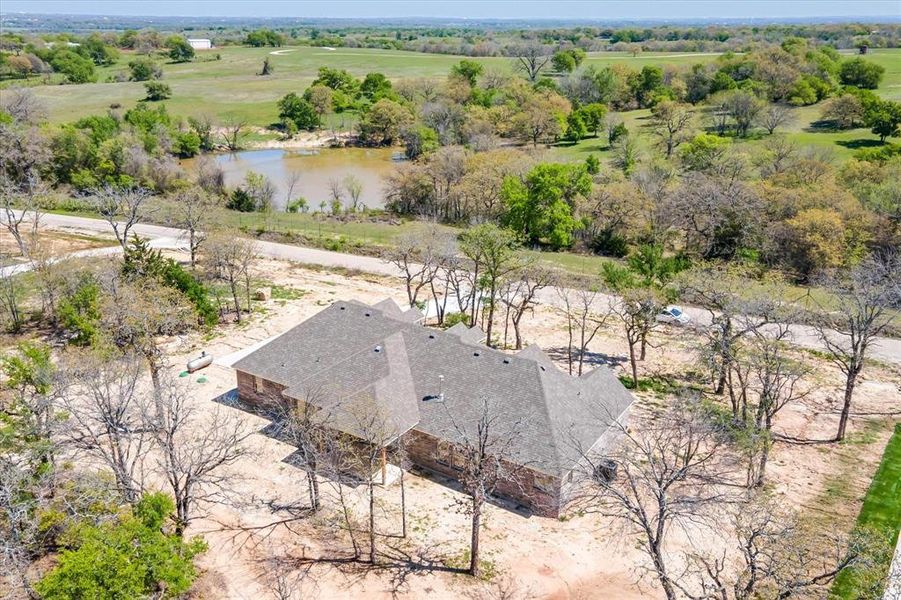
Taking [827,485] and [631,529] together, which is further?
[827,485]

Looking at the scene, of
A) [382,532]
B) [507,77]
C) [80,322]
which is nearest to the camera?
[382,532]

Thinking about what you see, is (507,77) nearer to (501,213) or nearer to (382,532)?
(501,213)

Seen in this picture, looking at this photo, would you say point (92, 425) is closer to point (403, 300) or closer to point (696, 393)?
point (403, 300)

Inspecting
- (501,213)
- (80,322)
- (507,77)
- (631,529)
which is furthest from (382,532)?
(507,77)

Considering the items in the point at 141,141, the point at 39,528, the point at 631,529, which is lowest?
the point at 631,529

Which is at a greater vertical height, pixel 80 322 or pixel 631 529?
pixel 80 322

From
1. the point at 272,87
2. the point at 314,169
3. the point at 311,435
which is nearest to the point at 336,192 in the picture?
the point at 314,169

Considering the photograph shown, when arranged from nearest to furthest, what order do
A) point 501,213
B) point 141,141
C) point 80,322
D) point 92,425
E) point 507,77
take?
point 92,425 → point 80,322 → point 501,213 → point 141,141 → point 507,77

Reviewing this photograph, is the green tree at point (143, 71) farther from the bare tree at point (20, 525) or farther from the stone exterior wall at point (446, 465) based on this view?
the bare tree at point (20, 525)
